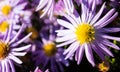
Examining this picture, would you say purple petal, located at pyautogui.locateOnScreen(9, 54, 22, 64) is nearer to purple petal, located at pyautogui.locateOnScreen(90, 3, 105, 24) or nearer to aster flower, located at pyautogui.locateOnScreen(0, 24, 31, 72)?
aster flower, located at pyautogui.locateOnScreen(0, 24, 31, 72)

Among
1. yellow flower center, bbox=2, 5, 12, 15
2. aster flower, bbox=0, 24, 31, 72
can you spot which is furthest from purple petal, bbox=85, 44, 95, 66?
yellow flower center, bbox=2, 5, 12, 15

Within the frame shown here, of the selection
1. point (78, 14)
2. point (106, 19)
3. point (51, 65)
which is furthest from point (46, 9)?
point (51, 65)

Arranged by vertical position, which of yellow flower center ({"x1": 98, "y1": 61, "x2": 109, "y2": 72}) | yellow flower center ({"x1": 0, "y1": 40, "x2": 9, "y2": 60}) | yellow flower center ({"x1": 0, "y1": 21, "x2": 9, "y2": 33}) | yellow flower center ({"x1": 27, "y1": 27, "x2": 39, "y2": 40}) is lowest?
yellow flower center ({"x1": 98, "y1": 61, "x2": 109, "y2": 72})

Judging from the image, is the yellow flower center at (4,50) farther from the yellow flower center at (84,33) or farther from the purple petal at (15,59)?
the yellow flower center at (84,33)

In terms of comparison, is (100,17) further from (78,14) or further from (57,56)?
(57,56)

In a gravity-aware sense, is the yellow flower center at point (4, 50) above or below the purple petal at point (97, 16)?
below

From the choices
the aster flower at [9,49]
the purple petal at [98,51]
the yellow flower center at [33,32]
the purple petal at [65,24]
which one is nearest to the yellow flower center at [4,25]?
the yellow flower center at [33,32]

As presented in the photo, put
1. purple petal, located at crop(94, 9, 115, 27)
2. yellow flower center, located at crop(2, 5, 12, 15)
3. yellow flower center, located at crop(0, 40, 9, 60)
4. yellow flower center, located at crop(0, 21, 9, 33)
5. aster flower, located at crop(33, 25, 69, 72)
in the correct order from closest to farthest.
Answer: purple petal, located at crop(94, 9, 115, 27)
yellow flower center, located at crop(0, 40, 9, 60)
aster flower, located at crop(33, 25, 69, 72)
yellow flower center, located at crop(0, 21, 9, 33)
yellow flower center, located at crop(2, 5, 12, 15)

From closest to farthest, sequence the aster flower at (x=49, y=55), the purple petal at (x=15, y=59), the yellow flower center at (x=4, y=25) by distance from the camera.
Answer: the purple petal at (x=15, y=59)
the aster flower at (x=49, y=55)
the yellow flower center at (x=4, y=25)

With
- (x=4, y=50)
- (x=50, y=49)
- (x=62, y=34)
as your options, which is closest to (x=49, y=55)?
(x=50, y=49)
